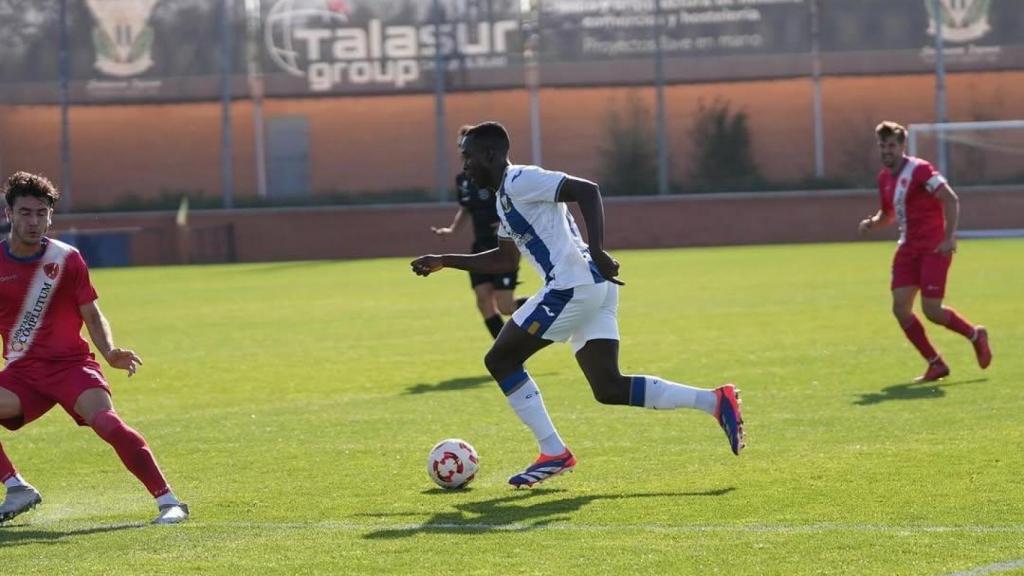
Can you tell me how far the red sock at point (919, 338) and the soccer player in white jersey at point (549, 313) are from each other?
4621mm

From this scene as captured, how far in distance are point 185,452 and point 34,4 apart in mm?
37319

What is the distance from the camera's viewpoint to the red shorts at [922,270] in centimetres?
1267

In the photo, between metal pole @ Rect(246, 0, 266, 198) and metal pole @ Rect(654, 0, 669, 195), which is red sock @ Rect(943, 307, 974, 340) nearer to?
metal pole @ Rect(654, 0, 669, 195)

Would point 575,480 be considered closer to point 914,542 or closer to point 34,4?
point 914,542

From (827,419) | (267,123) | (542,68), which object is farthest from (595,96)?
(827,419)

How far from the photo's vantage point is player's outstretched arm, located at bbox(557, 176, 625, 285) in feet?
25.8

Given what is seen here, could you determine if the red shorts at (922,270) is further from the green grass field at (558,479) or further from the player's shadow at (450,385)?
the player's shadow at (450,385)

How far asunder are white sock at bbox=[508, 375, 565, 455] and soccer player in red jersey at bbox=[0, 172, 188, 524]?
1.84m

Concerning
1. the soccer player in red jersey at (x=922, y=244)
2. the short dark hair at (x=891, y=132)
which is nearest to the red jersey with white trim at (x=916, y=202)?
the soccer player in red jersey at (x=922, y=244)

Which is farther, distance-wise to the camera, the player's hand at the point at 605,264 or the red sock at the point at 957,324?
the red sock at the point at 957,324

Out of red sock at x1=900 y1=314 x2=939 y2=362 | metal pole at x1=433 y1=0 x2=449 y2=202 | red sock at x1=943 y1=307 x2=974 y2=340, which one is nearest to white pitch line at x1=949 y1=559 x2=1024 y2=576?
red sock at x1=900 y1=314 x2=939 y2=362

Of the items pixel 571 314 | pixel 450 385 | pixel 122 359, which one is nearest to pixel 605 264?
pixel 571 314

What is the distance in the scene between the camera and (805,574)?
5945mm

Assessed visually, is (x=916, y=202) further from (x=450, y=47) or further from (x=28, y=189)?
(x=450, y=47)
